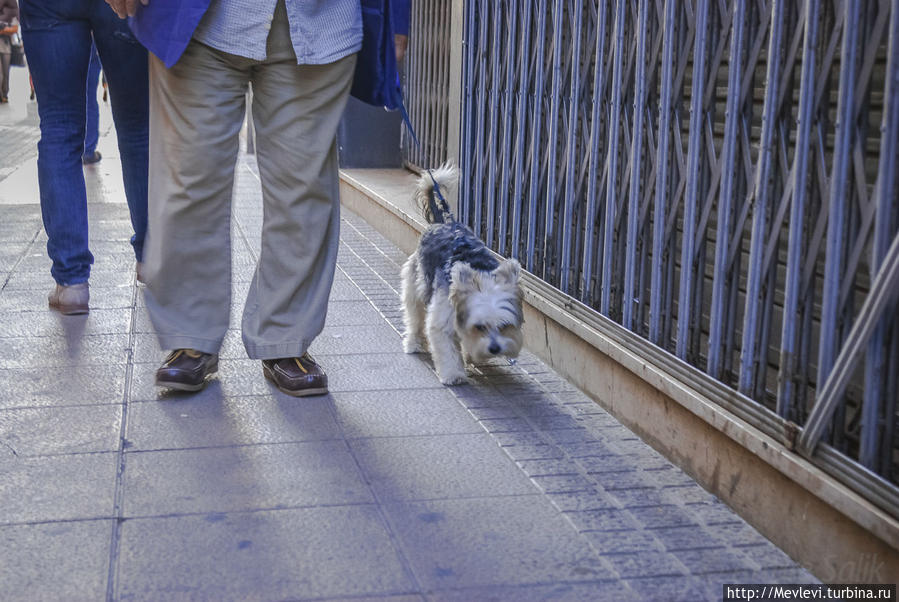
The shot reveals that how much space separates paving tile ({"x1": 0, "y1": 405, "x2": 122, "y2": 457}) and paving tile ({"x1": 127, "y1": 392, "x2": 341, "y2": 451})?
0.23 ft

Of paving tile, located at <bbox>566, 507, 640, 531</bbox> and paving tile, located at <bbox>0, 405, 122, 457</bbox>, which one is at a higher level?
paving tile, located at <bbox>566, 507, 640, 531</bbox>

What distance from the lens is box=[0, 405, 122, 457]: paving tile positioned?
3357mm

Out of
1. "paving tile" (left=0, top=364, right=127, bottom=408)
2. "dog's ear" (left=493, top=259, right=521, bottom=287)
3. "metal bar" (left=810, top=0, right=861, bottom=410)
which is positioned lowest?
"paving tile" (left=0, top=364, right=127, bottom=408)

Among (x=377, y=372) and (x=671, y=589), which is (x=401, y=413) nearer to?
(x=377, y=372)

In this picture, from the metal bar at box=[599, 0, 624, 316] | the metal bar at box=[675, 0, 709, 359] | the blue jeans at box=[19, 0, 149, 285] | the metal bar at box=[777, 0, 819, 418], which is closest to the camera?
the metal bar at box=[777, 0, 819, 418]

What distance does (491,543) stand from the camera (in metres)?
2.79

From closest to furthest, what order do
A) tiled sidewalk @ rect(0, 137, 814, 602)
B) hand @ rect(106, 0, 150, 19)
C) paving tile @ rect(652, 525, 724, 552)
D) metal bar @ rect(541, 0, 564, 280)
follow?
1. tiled sidewalk @ rect(0, 137, 814, 602)
2. paving tile @ rect(652, 525, 724, 552)
3. hand @ rect(106, 0, 150, 19)
4. metal bar @ rect(541, 0, 564, 280)

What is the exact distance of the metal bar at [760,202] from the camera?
2.85m

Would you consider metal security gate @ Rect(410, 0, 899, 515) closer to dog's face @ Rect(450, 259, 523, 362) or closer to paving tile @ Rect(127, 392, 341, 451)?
dog's face @ Rect(450, 259, 523, 362)

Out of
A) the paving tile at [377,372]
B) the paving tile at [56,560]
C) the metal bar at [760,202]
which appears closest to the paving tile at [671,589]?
the metal bar at [760,202]

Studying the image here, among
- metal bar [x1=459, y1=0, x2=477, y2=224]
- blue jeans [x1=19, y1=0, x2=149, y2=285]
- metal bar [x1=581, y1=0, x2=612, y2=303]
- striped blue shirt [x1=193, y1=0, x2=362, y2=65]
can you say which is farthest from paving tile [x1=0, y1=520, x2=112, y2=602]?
metal bar [x1=459, y1=0, x2=477, y2=224]

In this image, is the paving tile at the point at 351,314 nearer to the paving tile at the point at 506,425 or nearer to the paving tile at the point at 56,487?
the paving tile at the point at 506,425

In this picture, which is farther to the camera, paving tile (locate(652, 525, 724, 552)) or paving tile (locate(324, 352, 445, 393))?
paving tile (locate(324, 352, 445, 393))

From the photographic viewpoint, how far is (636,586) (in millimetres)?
2580
